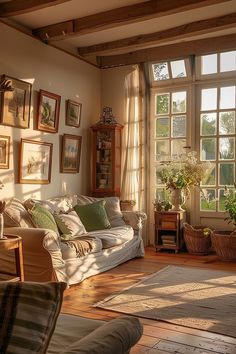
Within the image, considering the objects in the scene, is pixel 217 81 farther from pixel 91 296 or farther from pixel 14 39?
pixel 91 296

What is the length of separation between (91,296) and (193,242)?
234cm

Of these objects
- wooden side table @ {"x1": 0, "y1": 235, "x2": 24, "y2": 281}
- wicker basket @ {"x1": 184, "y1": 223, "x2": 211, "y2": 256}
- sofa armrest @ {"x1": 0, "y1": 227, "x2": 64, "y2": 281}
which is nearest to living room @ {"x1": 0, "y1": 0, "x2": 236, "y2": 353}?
sofa armrest @ {"x1": 0, "y1": 227, "x2": 64, "y2": 281}

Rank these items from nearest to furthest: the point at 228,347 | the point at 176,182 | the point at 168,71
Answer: the point at 228,347, the point at 176,182, the point at 168,71

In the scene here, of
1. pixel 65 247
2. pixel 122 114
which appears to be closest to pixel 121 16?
pixel 122 114

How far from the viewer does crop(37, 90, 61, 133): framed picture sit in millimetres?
4770

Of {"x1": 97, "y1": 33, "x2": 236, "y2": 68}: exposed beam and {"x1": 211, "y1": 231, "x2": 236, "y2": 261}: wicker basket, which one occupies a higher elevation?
{"x1": 97, "y1": 33, "x2": 236, "y2": 68}: exposed beam

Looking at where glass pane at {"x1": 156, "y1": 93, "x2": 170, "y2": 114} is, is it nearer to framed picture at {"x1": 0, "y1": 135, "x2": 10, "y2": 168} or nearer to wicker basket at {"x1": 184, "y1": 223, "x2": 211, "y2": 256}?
wicker basket at {"x1": 184, "y1": 223, "x2": 211, "y2": 256}

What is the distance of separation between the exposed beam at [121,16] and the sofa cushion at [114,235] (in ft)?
8.00

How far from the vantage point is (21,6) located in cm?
397

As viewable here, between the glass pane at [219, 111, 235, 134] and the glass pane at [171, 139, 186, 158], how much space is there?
0.62 metres

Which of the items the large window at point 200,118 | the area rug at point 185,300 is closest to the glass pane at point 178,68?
the large window at point 200,118

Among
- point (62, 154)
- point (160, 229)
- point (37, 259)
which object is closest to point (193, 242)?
point (160, 229)

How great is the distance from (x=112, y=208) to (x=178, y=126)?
181cm

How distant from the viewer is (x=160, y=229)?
5594mm
